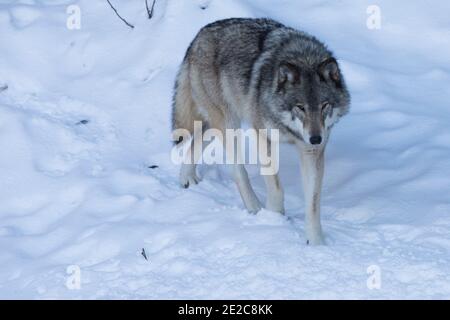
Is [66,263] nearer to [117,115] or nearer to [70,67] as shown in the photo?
[117,115]

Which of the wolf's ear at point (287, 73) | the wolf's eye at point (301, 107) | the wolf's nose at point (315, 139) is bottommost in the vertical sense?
the wolf's nose at point (315, 139)

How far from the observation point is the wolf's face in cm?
570

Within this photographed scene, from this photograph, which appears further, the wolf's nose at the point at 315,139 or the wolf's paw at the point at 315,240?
the wolf's paw at the point at 315,240

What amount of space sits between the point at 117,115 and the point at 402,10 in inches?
125

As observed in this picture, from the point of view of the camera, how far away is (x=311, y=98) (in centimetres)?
574

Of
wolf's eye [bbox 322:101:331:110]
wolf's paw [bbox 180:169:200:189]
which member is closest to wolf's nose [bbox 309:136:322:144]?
wolf's eye [bbox 322:101:331:110]

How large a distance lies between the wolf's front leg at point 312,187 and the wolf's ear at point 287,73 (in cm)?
46

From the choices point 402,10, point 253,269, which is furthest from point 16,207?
point 402,10

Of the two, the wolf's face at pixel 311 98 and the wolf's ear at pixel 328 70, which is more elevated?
the wolf's ear at pixel 328 70

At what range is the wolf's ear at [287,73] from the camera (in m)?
5.89

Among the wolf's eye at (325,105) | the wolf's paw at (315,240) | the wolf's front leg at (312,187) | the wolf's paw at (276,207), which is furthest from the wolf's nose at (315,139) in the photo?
the wolf's paw at (276,207)

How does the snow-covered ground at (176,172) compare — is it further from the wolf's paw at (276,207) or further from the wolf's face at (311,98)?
the wolf's face at (311,98)

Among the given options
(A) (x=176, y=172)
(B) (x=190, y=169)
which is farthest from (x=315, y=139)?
(A) (x=176, y=172)

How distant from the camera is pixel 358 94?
8086 millimetres
